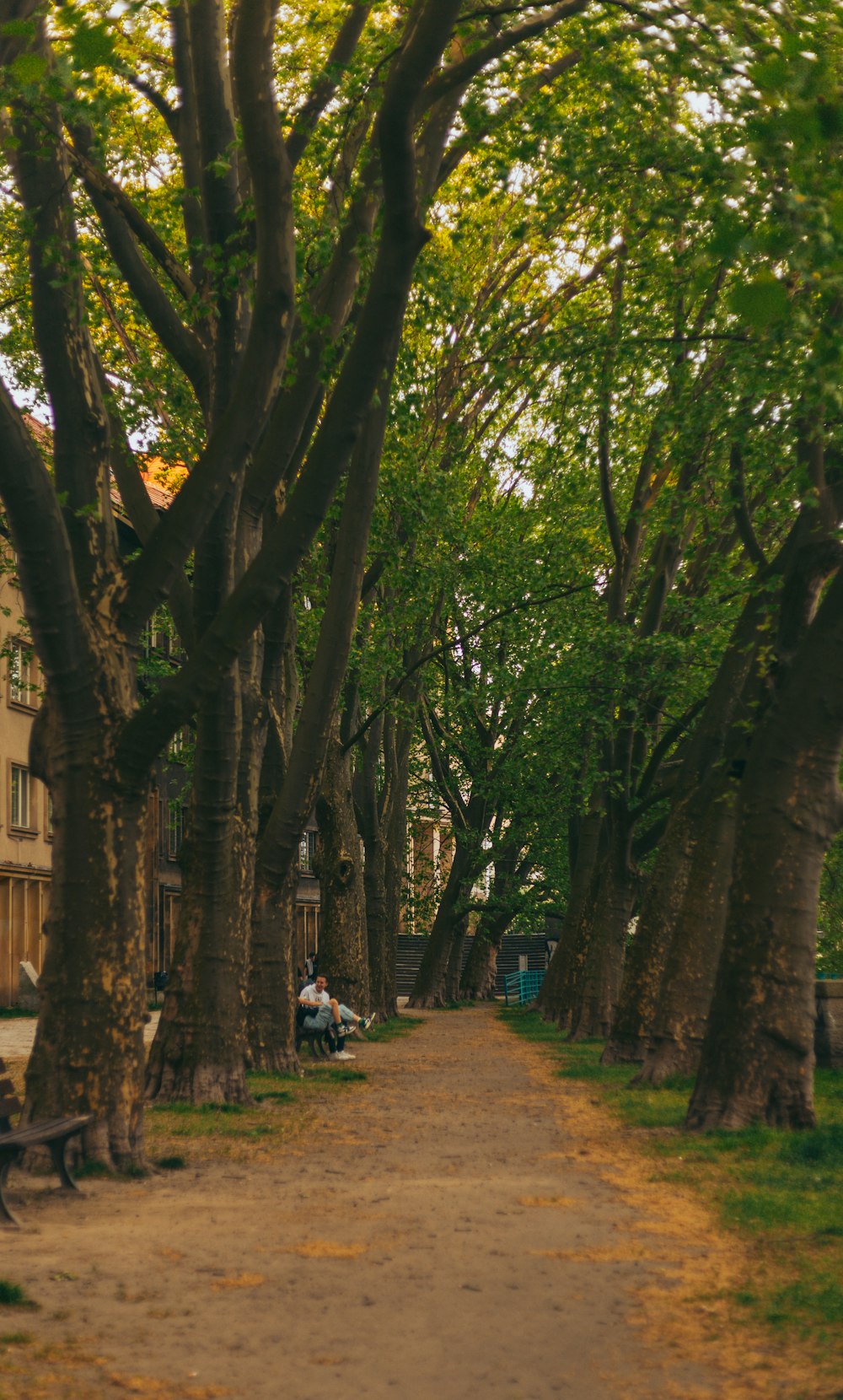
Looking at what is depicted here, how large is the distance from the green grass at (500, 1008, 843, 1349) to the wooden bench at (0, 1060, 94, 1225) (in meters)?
3.69

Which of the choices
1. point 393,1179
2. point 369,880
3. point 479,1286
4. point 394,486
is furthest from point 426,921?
point 479,1286

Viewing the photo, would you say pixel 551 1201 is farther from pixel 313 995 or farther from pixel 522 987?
pixel 522 987

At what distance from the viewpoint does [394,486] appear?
2227cm

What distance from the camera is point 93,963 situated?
10086 mm

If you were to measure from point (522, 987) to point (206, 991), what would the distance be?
1825 inches

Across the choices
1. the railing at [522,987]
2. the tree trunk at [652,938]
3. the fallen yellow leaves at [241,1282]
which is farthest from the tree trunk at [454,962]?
the fallen yellow leaves at [241,1282]

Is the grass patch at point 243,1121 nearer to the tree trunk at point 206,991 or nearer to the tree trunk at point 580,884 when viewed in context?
the tree trunk at point 206,991

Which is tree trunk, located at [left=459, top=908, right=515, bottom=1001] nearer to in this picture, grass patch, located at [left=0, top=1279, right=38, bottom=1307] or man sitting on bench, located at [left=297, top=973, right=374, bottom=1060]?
man sitting on bench, located at [left=297, top=973, right=374, bottom=1060]

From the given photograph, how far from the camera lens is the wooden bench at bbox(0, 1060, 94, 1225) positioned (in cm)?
804

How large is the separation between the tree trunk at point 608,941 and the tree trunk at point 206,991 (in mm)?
10733

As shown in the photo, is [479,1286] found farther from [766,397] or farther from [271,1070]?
[271,1070]

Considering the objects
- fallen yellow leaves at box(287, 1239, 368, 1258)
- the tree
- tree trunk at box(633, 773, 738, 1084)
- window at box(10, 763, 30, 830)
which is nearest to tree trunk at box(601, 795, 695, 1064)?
tree trunk at box(633, 773, 738, 1084)

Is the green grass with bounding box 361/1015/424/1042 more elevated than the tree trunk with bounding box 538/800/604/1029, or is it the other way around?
the tree trunk with bounding box 538/800/604/1029

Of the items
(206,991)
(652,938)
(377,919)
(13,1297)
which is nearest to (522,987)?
(377,919)
